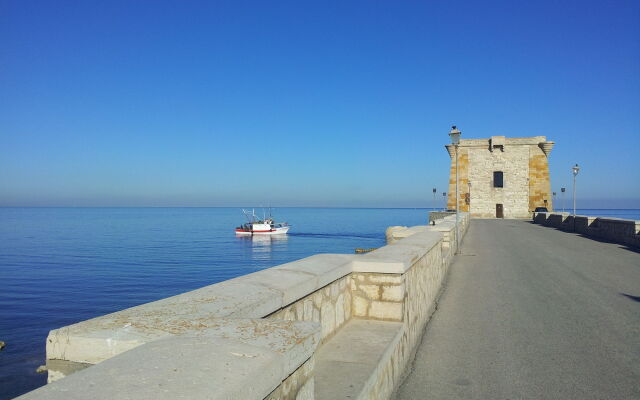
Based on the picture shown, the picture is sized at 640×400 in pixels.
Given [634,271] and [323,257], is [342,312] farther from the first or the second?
[634,271]

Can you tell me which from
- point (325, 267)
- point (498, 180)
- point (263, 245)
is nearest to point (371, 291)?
point (325, 267)

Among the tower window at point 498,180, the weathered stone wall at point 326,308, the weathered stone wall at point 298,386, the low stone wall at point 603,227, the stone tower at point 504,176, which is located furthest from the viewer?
the tower window at point 498,180

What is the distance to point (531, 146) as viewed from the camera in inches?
1897

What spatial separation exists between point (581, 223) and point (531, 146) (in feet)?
84.1

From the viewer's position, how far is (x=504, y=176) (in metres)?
48.4

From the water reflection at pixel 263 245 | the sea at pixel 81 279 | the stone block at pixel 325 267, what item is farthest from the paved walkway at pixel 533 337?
the water reflection at pixel 263 245

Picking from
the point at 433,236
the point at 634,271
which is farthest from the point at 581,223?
the point at 433,236

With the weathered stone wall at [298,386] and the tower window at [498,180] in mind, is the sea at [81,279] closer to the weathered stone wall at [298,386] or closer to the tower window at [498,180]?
the weathered stone wall at [298,386]

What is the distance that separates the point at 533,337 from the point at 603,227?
1883 cm

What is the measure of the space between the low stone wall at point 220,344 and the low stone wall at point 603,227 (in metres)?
18.0

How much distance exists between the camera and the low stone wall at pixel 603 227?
1784 centimetres

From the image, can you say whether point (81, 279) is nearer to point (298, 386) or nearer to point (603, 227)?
point (603, 227)

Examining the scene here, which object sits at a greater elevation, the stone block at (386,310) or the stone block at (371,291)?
the stone block at (371,291)

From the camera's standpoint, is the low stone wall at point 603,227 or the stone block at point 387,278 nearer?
the stone block at point 387,278
